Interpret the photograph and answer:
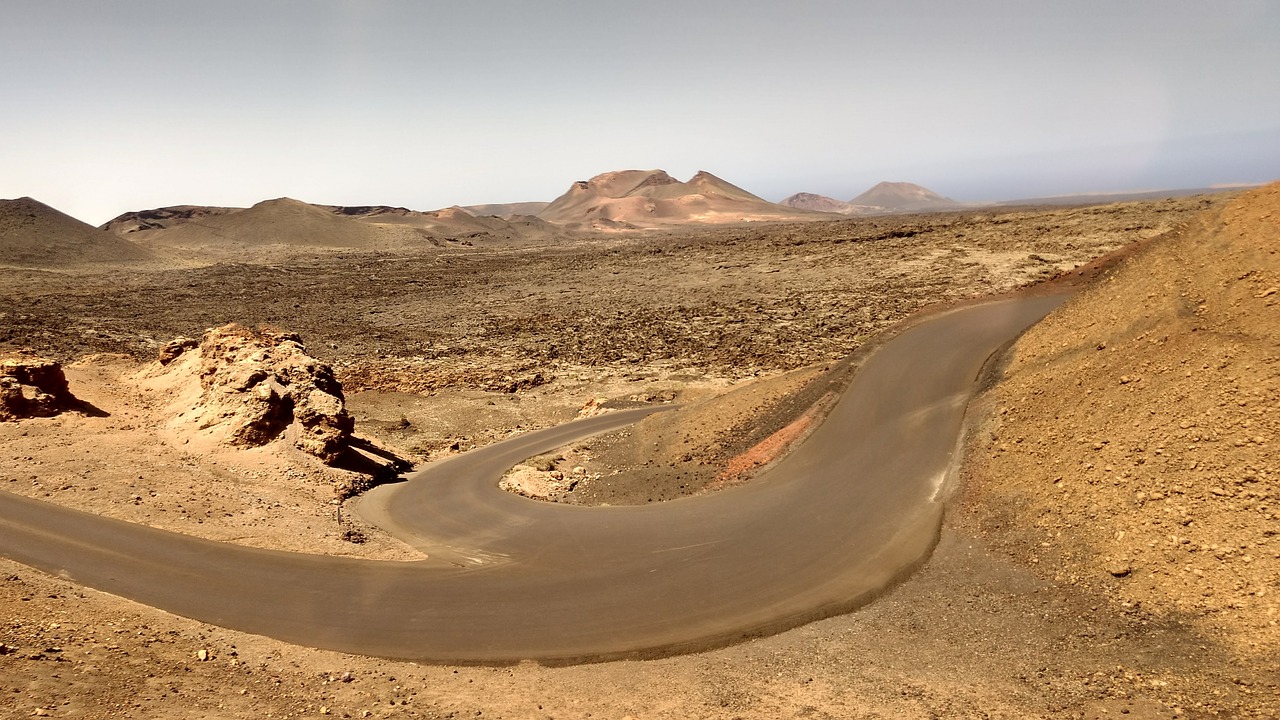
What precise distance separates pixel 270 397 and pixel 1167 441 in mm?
24087

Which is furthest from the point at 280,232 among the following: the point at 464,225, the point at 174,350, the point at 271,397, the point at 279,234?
the point at 271,397

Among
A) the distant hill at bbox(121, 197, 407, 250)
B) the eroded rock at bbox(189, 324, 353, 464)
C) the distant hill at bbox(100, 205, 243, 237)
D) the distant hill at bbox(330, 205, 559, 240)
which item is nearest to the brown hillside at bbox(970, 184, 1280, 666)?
the eroded rock at bbox(189, 324, 353, 464)

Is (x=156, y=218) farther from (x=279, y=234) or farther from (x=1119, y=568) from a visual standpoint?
(x=1119, y=568)

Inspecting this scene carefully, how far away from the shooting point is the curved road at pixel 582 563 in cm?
1255

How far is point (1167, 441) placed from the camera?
13234 millimetres

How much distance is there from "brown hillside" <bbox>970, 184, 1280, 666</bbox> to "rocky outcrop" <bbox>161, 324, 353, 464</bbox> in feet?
64.5

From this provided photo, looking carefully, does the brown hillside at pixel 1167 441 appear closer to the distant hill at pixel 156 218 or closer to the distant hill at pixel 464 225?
the distant hill at pixel 464 225

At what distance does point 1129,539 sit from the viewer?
12180mm

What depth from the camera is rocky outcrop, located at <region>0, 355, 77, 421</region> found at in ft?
63.3

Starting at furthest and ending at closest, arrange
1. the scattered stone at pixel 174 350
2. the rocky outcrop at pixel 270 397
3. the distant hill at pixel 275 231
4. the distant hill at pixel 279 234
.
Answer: the distant hill at pixel 275 231 < the distant hill at pixel 279 234 < the scattered stone at pixel 174 350 < the rocky outcrop at pixel 270 397

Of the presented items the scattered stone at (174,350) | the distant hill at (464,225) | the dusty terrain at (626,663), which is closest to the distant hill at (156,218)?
the distant hill at (464,225)

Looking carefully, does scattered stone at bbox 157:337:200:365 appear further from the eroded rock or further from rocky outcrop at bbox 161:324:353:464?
the eroded rock

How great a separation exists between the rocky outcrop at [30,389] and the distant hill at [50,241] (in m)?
95.0

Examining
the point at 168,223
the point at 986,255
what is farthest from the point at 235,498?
the point at 168,223
